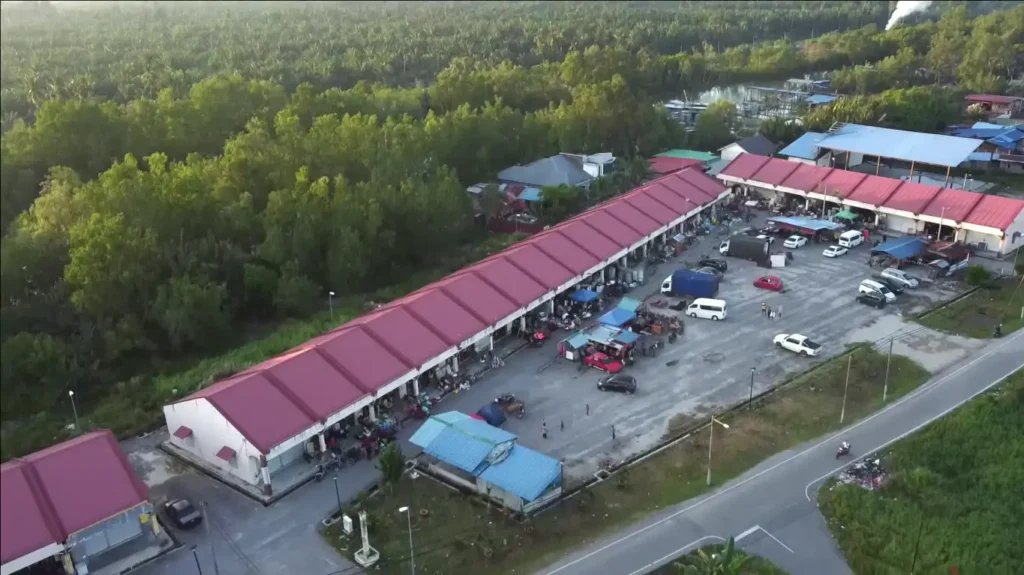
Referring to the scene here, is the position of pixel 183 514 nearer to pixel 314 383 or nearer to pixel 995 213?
pixel 314 383

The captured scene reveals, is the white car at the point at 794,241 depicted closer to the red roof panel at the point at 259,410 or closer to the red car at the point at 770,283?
the red car at the point at 770,283

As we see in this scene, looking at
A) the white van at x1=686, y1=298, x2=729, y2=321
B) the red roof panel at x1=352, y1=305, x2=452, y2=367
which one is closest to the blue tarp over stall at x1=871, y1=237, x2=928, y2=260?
the white van at x1=686, y1=298, x2=729, y2=321

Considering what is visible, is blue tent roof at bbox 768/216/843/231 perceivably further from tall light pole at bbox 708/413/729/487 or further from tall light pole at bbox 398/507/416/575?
tall light pole at bbox 398/507/416/575

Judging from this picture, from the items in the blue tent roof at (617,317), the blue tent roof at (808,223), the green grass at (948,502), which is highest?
the blue tent roof at (617,317)

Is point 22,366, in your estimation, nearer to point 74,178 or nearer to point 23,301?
point 23,301

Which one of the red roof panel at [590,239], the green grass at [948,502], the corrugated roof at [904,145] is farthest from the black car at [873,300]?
the corrugated roof at [904,145]

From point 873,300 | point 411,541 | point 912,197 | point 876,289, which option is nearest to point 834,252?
point 876,289

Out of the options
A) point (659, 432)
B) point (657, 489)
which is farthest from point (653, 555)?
point (659, 432)
